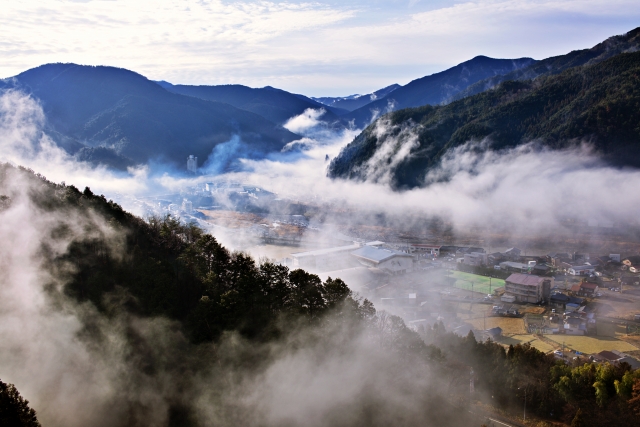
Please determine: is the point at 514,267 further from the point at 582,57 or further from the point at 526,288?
the point at 582,57

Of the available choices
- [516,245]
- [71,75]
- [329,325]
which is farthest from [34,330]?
[71,75]

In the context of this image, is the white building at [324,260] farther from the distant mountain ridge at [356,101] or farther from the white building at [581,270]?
the distant mountain ridge at [356,101]

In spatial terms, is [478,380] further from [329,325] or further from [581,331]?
[581,331]

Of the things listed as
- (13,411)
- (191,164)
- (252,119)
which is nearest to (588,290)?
(13,411)

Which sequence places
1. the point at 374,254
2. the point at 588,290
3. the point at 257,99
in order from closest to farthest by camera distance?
the point at 588,290
the point at 374,254
the point at 257,99

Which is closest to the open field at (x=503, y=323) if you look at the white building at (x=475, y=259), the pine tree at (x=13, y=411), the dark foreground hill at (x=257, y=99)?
the white building at (x=475, y=259)

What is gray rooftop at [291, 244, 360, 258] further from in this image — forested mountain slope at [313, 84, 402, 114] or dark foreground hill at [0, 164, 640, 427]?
forested mountain slope at [313, 84, 402, 114]
